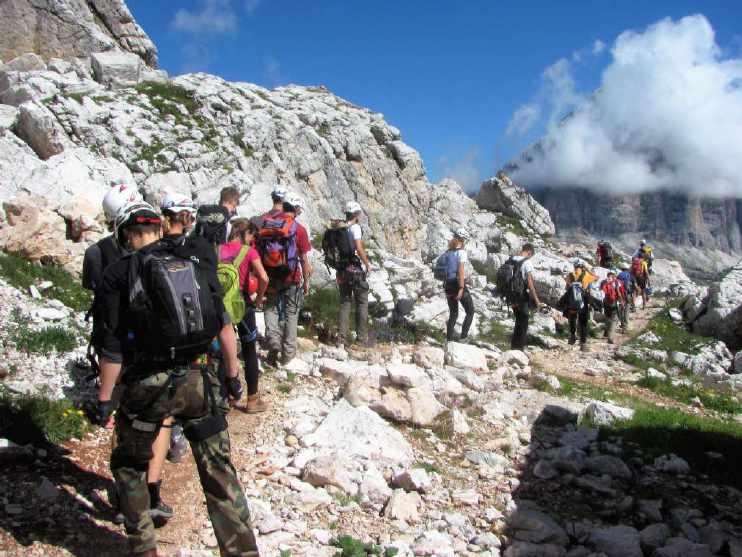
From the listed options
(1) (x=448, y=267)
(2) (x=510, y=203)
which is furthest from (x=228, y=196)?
(2) (x=510, y=203)

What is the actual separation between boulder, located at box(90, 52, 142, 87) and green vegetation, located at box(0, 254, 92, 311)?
16.7 meters

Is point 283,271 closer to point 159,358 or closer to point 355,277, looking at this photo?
point 355,277

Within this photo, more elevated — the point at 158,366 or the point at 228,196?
the point at 228,196

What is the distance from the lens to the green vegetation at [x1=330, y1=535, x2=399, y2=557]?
158 inches

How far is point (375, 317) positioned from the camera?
12562 mm

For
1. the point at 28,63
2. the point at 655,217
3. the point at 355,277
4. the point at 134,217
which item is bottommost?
the point at 134,217

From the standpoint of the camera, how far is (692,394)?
408 inches

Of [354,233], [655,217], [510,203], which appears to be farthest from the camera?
[655,217]

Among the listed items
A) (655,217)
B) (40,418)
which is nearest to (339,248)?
(40,418)

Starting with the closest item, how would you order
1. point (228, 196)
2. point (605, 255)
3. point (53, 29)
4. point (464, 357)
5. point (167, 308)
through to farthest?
point (167, 308)
point (228, 196)
point (464, 357)
point (605, 255)
point (53, 29)

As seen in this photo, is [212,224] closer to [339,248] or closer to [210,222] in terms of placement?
[210,222]

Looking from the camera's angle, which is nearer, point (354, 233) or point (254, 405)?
point (254, 405)

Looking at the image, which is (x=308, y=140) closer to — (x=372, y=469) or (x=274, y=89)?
(x=274, y=89)

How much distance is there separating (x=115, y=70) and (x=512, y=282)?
781 inches
